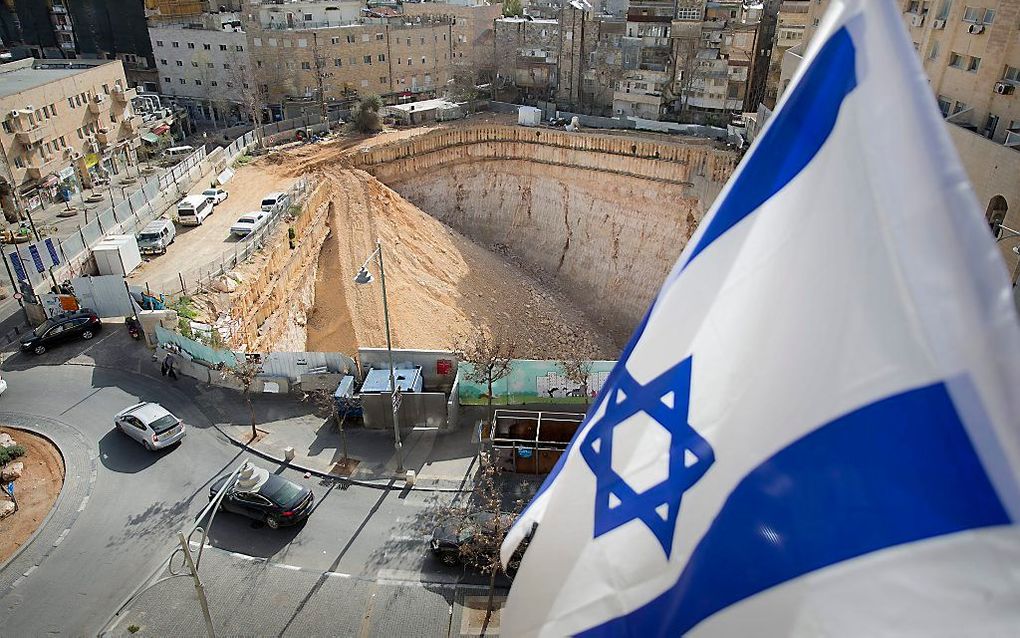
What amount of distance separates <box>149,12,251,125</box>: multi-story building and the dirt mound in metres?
20.0

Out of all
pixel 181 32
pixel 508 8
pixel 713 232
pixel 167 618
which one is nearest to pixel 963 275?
pixel 713 232

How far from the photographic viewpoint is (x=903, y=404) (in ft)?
13.6

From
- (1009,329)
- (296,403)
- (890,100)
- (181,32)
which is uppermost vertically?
(890,100)

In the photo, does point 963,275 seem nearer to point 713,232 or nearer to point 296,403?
point 713,232

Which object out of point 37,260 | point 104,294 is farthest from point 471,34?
point 104,294

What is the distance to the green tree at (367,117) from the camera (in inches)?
2042

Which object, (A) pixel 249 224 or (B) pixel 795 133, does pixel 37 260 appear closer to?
(A) pixel 249 224

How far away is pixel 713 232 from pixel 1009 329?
8.13ft

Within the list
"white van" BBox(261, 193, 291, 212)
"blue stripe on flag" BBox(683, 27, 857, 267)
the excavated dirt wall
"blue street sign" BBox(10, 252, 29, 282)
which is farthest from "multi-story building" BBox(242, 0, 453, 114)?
"blue stripe on flag" BBox(683, 27, 857, 267)

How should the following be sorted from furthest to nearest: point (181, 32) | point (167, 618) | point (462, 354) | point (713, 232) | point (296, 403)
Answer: point (181, 32)
point (462, 354)
point (296, 403)
point (167, 618)
point (713, 232)

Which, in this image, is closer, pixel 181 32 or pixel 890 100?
pixel 890 100

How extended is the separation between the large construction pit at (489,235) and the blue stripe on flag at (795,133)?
24625 millimetres

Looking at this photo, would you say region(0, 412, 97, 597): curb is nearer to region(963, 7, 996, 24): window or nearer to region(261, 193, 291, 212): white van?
region(261, 193, 291, 212): white van

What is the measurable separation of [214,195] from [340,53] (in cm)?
2834
